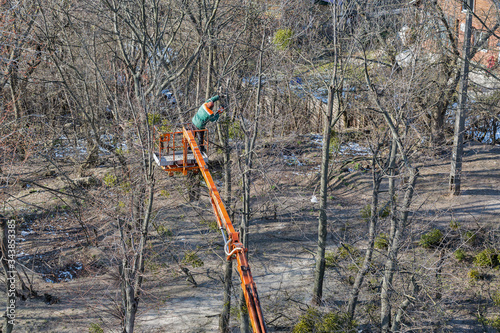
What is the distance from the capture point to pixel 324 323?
11578 millimetres

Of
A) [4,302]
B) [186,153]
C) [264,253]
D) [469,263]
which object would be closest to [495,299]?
[469,263]

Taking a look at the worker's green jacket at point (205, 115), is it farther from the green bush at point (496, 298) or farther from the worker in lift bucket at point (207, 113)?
the green bush at point (496, 298)

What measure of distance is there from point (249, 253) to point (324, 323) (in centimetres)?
612

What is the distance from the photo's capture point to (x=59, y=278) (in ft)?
52.5

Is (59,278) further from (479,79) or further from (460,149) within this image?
(479,79)

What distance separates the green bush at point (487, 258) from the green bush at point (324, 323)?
5.46m

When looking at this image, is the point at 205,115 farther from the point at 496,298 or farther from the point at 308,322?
the point at 496,298

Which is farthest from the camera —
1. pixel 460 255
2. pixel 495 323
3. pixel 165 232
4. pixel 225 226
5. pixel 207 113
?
pixel 165 232

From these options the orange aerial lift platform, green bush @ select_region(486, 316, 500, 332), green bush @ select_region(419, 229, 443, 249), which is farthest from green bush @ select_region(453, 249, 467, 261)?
the orange aerial lift platform

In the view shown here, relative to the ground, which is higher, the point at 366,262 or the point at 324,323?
the point at 366,262

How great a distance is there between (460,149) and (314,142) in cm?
766

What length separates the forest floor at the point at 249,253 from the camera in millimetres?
14062

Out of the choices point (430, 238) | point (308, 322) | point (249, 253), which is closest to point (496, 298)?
point (430, 238)

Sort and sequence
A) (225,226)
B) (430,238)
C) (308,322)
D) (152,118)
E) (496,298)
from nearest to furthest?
(225,226) < (308,322) < (152,118) < (496,298) < (430,238)
